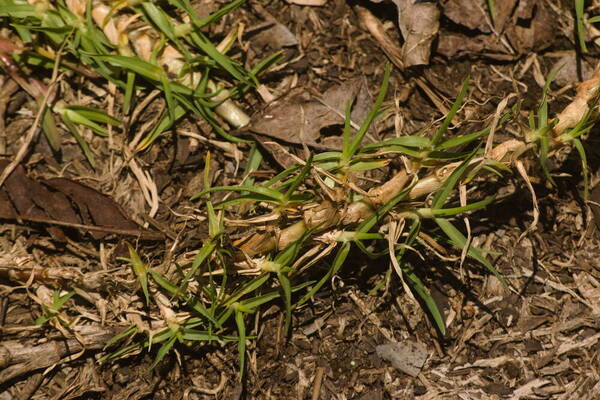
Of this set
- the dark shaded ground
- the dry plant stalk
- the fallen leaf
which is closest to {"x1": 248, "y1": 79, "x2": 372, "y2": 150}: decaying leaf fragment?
the dark shaded ground

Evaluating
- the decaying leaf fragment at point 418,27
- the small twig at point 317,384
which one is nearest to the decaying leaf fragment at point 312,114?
the decaying leaf fragment at point 418,27

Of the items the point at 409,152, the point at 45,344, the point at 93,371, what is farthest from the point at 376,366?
the point at 45,344

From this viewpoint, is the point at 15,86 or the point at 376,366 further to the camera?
the point at 15,86

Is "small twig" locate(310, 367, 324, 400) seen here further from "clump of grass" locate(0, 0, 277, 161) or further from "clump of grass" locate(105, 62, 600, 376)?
"clump of grass" locate(0, 0, 277, 161)

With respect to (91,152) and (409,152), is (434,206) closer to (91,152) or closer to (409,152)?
(409,152)

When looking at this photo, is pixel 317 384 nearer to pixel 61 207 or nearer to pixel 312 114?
pixel 312 114

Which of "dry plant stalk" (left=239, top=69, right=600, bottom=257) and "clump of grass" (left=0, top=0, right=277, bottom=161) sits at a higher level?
"clump of grass" (left=0, top=0, right=277, bottom=161)
